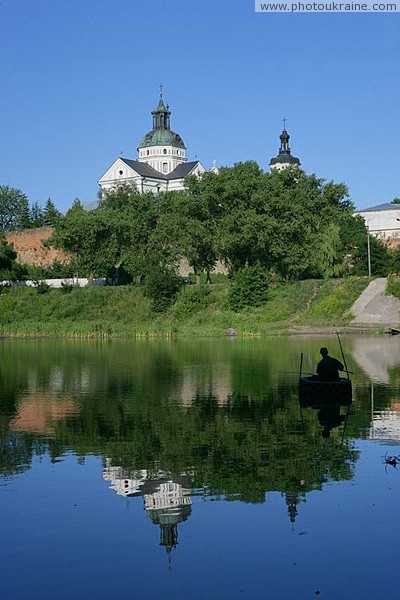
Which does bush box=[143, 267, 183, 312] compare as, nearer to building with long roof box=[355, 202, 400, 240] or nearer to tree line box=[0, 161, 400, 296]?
tree line box=[0, 161, 400, 296]

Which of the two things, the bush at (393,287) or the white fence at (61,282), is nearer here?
the bush at (393,287)

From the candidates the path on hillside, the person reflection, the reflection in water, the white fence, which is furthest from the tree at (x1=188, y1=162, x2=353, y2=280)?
the person reflection

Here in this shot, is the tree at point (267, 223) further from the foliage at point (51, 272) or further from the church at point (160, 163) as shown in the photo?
the church at point (160, 163)

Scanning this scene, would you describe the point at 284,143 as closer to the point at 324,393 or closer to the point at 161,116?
the point at 161,116

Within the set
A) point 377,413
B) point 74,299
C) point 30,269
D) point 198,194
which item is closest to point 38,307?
point 74,299

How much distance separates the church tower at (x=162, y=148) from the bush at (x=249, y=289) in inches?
1920

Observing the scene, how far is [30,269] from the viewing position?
60562 mm

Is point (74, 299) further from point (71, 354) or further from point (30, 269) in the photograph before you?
point (71, 354)

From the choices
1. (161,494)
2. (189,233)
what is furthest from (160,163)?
(161,494)

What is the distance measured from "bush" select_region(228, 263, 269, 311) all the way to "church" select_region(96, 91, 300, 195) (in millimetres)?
42625

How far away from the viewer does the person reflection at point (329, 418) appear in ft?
46.9

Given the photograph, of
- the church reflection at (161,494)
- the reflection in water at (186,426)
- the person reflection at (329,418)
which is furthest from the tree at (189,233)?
the church reflection at (161,494)

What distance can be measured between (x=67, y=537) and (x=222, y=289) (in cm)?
4336

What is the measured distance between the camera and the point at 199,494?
10.2 meters
